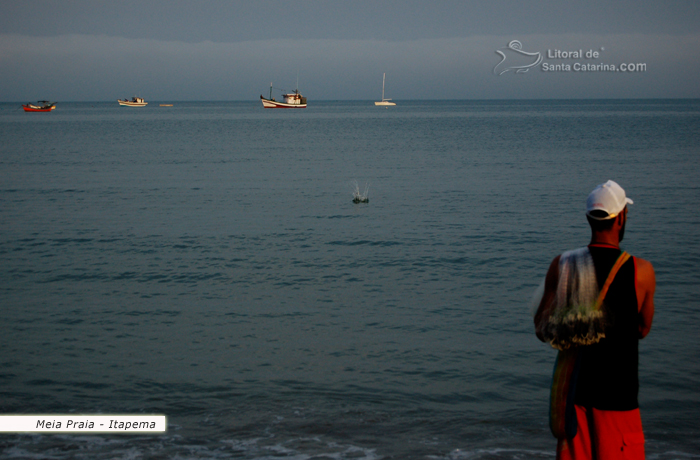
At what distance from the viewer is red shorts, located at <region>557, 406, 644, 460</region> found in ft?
10.9

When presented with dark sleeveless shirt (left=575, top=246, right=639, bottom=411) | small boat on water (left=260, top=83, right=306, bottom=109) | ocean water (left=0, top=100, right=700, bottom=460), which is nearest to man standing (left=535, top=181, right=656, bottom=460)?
dark sleeveless shirt (left=575, top=246, right=639, bottom=411)

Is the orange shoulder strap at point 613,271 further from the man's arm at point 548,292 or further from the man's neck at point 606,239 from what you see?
the man's arm at point 548,292

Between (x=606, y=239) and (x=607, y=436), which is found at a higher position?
(x=606, y=239)

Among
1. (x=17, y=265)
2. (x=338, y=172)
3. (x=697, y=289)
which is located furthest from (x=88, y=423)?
(x=338, y=172)

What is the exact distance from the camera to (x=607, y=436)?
332cm

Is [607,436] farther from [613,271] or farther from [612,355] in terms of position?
[613,271]

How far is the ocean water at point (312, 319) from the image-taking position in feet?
21.8

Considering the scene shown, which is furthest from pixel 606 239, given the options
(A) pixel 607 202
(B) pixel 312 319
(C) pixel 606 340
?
(B) pixel 312 319

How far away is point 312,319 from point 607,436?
7402 millimetres

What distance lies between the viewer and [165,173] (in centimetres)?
3312

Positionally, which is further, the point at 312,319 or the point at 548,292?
the point at 312,319

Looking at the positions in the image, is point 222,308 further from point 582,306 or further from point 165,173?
point 165,173

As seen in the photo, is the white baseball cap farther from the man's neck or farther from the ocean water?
the ocean water

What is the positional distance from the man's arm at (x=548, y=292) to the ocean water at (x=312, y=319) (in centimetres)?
76
